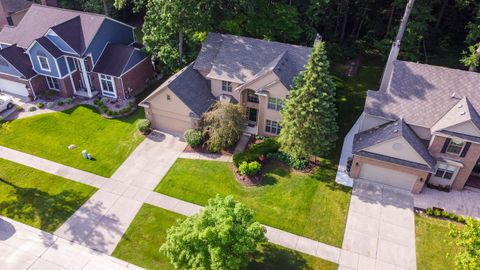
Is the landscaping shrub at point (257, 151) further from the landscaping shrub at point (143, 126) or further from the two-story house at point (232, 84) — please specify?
the landscaping shrub at point (143, 126)

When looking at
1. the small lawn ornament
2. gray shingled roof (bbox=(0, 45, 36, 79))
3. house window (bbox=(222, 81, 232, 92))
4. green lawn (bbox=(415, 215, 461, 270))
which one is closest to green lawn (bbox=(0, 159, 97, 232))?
the small lawn ornament

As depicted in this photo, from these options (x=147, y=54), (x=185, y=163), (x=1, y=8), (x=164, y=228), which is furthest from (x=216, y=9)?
(x=1, y=8)

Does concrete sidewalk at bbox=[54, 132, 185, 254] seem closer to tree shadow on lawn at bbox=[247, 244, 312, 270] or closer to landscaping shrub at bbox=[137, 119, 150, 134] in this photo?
landscaping shrub at bbox=[137, 119, 150, 134]

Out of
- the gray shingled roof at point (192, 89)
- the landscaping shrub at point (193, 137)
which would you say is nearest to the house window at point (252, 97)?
the gray shingled roof at point (192, 89)

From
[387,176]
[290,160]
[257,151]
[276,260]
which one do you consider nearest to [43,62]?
[257,151]

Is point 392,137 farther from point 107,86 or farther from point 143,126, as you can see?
point 107,86

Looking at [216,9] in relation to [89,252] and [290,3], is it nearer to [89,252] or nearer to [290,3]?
[290,3]
